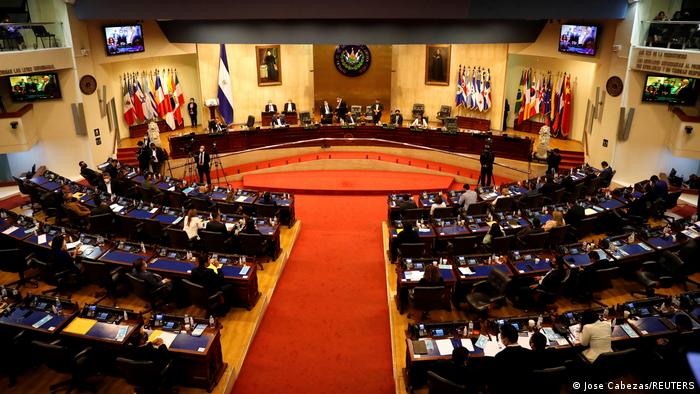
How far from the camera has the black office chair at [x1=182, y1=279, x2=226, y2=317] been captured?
8773 mm

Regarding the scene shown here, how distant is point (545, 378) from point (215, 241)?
7.03 meters

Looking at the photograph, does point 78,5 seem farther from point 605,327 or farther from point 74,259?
point 605,327

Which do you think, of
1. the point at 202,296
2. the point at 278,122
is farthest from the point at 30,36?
the point at 202,296

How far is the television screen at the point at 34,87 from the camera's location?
1588 centimetres

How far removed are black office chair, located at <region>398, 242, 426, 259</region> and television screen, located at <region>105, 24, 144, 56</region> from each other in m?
13.0

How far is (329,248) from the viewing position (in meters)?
12.5

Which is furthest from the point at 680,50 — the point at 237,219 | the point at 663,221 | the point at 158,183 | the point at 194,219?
the point at 158,183

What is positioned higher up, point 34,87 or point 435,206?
point 34,87

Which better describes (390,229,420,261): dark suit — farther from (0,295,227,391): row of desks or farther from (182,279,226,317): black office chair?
(0,295,227,391): row of desks

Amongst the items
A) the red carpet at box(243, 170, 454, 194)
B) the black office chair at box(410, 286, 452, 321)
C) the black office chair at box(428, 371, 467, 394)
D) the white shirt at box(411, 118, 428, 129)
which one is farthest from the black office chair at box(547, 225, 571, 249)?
the white shirt at box(411, 118, 428, 129)

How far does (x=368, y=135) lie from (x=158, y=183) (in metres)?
8.61

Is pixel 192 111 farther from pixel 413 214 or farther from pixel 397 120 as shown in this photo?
pixel 413 214

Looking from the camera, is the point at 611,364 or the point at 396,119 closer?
the point at 611,364

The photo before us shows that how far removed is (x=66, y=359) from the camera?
7.00m
